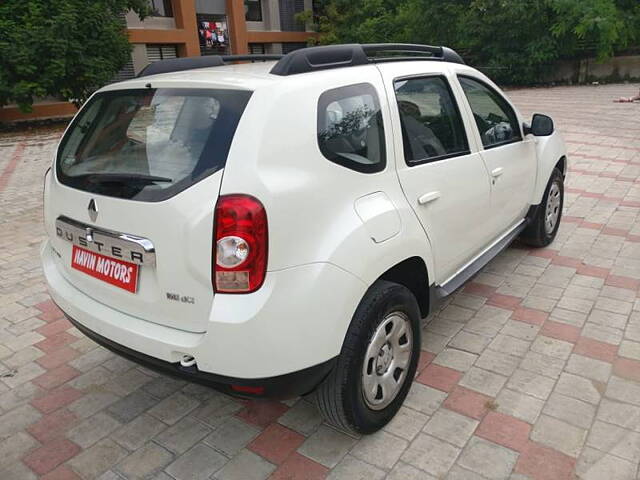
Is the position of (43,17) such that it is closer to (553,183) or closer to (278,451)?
(553,183)

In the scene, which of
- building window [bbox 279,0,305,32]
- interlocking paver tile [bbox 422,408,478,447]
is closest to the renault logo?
interlocking paver tile [bbox 422,408,478,447]

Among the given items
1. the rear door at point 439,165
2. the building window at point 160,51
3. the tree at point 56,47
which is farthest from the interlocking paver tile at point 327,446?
the building window at point 160,51

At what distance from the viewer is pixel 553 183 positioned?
454 centimetres

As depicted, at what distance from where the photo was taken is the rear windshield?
81.3 inches

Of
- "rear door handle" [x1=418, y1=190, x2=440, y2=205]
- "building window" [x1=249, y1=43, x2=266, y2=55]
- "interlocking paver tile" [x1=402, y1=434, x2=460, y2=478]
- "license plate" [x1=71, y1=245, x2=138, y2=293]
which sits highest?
"building window" [x1=249, y1=43, x2=266, y2=55]

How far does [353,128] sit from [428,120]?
71cm

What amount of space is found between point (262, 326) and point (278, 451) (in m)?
0.84

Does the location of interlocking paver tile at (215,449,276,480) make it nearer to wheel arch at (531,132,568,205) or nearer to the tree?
wheel arch at (531,132,568,205)

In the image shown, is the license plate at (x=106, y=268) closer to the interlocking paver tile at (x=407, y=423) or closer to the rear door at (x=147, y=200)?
the rear door at (x=147, y=200)

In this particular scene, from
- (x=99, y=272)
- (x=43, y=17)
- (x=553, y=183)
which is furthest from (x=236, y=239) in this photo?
(x=43, y=17)

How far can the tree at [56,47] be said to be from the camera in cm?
1341

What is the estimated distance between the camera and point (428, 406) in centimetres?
270

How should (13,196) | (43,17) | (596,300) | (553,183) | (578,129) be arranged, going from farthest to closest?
(43,17) < (578,129) < (13,196) < (553,183) < (596,300)

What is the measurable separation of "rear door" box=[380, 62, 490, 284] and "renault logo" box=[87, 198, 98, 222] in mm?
1379
